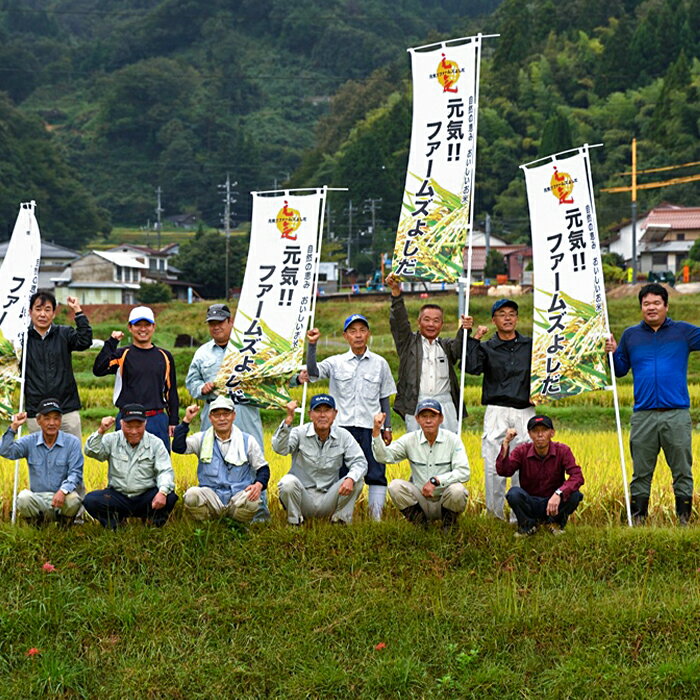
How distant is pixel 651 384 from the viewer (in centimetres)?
909

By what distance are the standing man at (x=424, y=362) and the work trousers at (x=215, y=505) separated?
1568 mm

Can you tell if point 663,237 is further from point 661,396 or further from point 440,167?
point 661,396

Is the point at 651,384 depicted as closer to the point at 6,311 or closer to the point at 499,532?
the point at 499,532

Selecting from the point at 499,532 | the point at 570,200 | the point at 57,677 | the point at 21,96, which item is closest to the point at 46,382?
the point at 57,677

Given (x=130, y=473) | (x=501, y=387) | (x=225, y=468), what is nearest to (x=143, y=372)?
(x=130, y=473)

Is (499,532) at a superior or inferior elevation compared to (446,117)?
inferior

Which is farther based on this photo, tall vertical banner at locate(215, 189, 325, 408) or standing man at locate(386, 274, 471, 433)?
tall vertical banner at locate(215, 189, 325, 408)

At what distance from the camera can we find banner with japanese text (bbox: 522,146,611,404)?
9.41 m

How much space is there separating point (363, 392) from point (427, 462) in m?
0.96

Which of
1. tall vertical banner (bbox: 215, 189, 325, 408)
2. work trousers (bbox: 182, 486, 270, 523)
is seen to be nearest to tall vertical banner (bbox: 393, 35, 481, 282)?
tall vertical banner (bbox: 215, 189, 325, 408)

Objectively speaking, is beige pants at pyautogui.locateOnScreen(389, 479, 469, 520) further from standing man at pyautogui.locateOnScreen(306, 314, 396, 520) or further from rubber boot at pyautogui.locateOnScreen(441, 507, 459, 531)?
standing man at pyautogui.locateOnScreen(306, 314, 396, 520)

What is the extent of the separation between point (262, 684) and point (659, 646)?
280 cm

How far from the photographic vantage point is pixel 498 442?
30.6 feet

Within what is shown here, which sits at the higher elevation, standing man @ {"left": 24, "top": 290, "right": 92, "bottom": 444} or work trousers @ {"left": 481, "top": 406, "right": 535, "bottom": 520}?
standing man @ {"left": 24, "top": 290, "right": 92, "bottom": 444}
